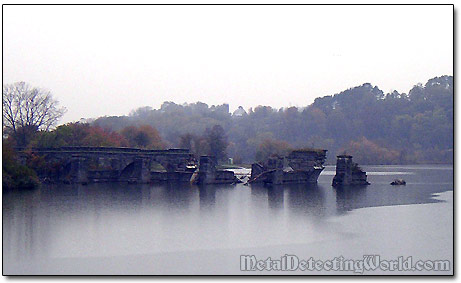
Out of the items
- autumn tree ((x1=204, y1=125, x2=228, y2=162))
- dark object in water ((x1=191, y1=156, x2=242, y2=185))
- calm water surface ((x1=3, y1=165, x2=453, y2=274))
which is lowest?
calm water surface ((x1=3, y1=165, x2=453, y2=274))

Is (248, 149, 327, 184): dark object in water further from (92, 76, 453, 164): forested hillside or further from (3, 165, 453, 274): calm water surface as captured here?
(92, 76, 453, 164): forested hillside

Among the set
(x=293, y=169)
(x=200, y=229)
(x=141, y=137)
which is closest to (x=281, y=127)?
(x=141, y=137)

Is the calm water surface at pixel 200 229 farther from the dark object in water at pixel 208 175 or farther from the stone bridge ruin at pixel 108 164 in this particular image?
the dark object in water at pixel 208 175

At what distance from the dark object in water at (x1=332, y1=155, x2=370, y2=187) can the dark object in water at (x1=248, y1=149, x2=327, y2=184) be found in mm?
3196

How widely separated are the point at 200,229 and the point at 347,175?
35.9 meters

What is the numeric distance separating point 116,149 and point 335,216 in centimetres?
3346

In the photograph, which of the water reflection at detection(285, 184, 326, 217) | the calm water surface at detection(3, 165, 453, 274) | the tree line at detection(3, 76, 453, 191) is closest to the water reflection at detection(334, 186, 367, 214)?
the calm water surface at detection(3, 165, 453, 274)

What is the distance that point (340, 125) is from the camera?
413ft

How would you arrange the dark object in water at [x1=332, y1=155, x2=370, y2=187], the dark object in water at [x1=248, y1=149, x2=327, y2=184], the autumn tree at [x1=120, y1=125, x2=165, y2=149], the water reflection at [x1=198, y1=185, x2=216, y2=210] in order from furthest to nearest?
the autumn tree at [x1=120, y1=125, x2=165, y2=149] → the dark object in water at [x1=248, y1=149, x2=327, y2=184] → the dark object in water at [x1=332, y1=155, x2=370, y2=187] → the water reflection at [x1=198, y1=185, x2=216, y2=210]

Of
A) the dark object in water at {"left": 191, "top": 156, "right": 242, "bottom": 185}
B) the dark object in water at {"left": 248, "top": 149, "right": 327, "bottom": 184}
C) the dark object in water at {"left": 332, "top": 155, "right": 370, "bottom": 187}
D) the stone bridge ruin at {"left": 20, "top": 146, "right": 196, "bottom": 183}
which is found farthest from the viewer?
the dark object in water at {"left": 248, "top": 149, "right": 327, "bottom": 184}

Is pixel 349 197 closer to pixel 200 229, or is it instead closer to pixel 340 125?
pixel 200 229

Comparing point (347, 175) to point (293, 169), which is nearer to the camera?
point (347, 175)

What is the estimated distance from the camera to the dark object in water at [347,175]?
69062 mm

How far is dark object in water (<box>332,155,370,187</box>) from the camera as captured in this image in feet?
227
